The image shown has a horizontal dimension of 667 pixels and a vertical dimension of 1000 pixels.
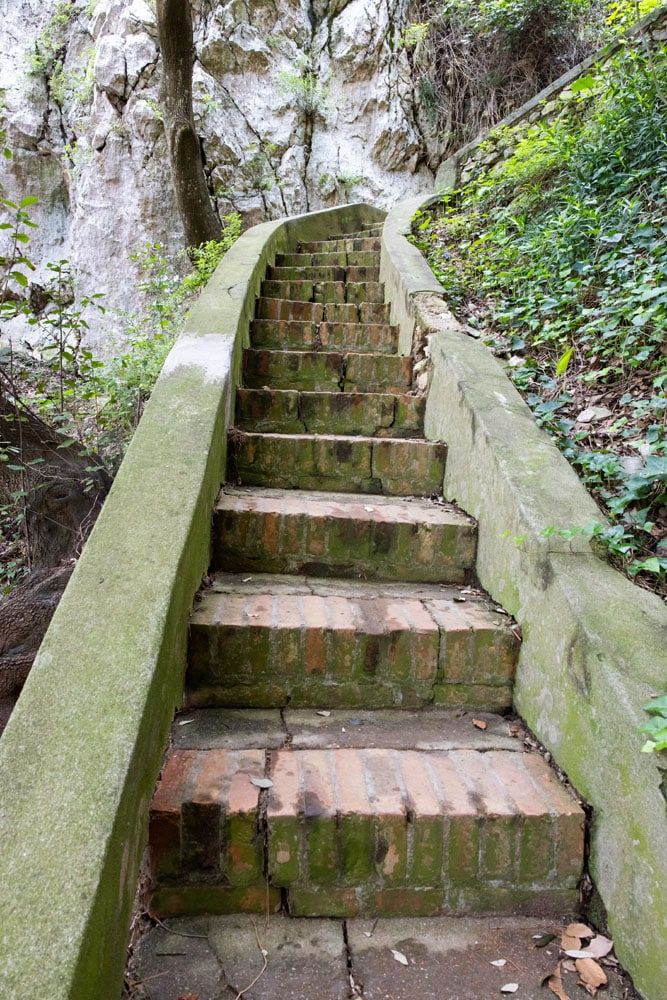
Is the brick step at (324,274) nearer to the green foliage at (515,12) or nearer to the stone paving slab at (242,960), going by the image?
the stone paving slab at (242,960)

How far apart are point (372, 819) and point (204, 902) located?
1.43 ft

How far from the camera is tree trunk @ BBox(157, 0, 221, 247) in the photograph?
19.5 ft

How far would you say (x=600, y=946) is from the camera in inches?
52.2

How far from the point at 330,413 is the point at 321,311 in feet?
4.77

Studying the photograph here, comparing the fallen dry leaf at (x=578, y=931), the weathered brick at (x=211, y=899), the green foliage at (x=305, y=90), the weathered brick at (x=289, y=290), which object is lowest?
the fallen dry leaf at (x=578, y=931)

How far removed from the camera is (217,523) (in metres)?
2.26

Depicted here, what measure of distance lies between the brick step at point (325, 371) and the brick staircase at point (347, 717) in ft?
1.46

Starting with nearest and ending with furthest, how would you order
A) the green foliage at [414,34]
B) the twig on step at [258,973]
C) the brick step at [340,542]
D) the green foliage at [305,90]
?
the twig on step at [258,973], the brick step at [340,542], the green foliage at [414,34], the green foliage at [305,90]

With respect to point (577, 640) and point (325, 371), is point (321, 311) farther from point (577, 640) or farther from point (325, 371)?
point (577, 640)

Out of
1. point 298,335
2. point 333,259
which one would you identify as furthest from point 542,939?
point 333,259

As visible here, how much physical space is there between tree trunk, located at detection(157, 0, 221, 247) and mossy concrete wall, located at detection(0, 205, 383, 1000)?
573cm

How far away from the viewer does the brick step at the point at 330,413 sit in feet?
10.2

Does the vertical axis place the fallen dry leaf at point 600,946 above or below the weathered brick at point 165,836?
below

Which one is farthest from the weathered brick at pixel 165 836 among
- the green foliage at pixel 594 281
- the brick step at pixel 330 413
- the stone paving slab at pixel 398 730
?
the brick step at pixel 330 413
